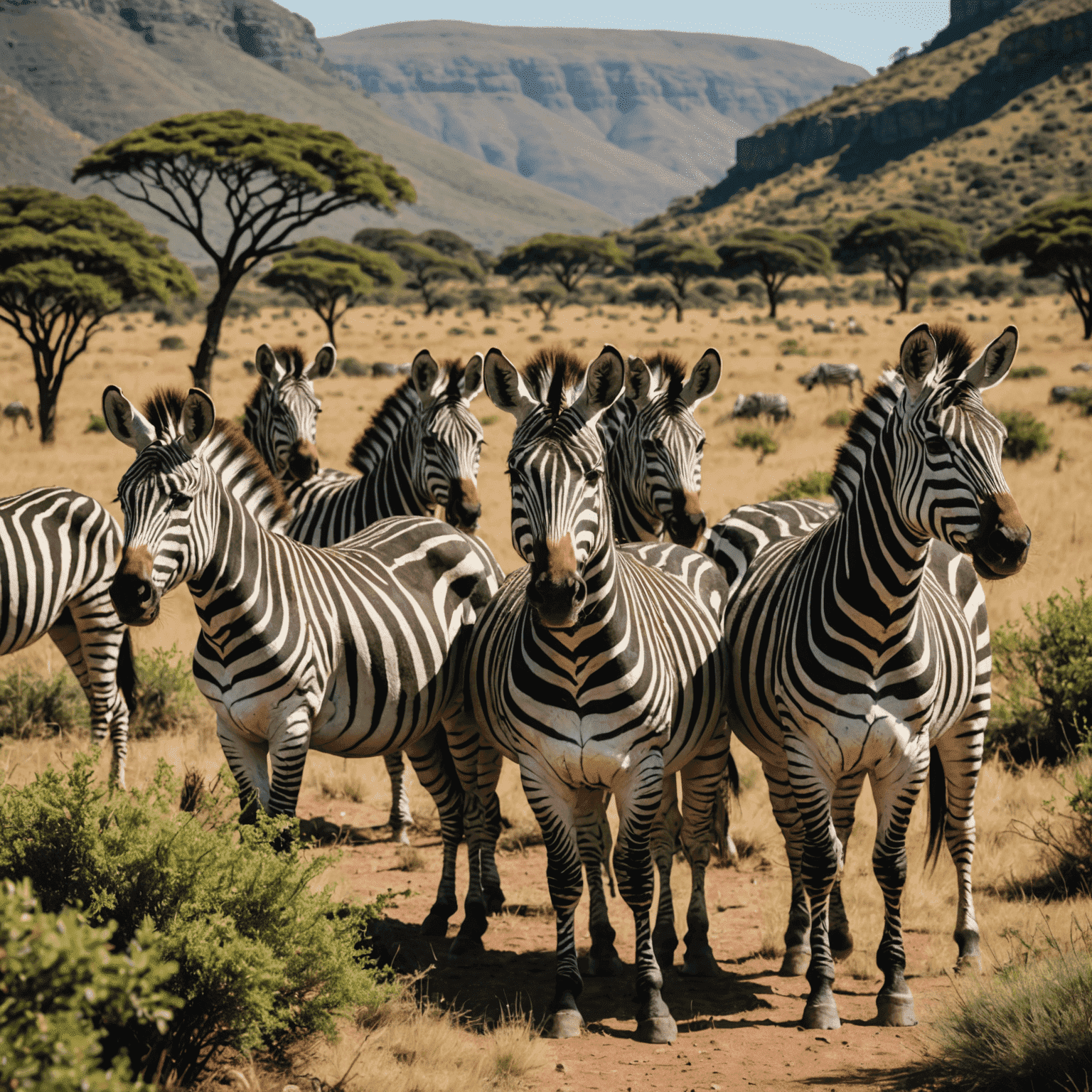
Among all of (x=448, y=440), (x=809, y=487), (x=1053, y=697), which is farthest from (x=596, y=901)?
(x=809, y=487)

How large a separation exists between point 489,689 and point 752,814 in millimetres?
2995

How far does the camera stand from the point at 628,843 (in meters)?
4.35

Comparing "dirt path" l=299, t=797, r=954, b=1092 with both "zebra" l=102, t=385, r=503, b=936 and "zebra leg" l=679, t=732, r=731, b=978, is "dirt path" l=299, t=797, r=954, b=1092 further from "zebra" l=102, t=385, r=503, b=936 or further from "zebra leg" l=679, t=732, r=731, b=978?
"zebra" l=102, t=385, r=503, b=936

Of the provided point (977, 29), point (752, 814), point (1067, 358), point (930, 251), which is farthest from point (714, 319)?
point (977, 29)

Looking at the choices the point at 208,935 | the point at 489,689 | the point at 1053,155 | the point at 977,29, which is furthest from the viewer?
the point at 977,29

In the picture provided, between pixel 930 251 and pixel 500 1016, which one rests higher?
pixel 930 251

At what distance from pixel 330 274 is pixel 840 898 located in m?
38.9

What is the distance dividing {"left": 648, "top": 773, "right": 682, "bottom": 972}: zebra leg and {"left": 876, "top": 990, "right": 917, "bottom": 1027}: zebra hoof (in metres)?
1.02

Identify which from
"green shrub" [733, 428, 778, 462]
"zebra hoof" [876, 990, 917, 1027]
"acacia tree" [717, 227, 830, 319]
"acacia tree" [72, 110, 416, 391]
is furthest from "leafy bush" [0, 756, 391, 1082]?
"acacia tree" [717, 227, 830, 319]

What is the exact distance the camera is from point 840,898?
5.44m

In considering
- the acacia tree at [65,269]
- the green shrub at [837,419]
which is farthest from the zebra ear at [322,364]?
the acacia tree at [65,269]

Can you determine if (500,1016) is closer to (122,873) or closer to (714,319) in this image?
(122,873)

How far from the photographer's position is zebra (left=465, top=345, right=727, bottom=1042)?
401 centimetres

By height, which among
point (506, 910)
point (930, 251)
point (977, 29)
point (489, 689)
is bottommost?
point (506, 910)
